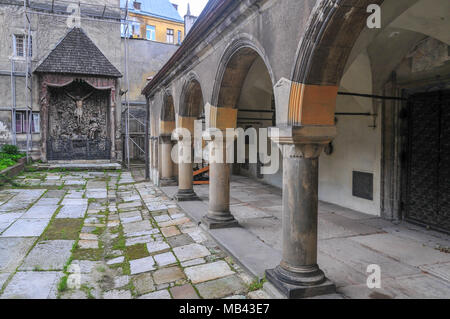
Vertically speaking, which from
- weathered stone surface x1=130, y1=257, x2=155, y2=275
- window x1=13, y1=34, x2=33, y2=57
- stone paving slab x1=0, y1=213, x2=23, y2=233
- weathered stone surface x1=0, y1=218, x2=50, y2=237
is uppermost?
window x1=13, y1=34, x2=33, y2=57

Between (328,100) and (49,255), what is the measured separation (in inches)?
188

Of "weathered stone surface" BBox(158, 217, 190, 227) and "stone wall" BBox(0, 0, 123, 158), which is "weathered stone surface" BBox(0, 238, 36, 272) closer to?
"weathered stone surface" BBox(158, 217, 190, 227)

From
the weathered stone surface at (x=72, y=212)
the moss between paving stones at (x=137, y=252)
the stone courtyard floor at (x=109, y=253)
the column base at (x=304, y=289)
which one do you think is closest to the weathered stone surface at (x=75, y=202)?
the stone courtyard floor at (x=109, y=253)

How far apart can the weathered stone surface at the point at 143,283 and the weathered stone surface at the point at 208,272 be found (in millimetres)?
496

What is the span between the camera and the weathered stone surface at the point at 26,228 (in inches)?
253

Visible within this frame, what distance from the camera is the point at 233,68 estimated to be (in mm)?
5785

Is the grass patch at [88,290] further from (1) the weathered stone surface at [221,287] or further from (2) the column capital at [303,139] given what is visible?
(2) the column capital at [303,139]

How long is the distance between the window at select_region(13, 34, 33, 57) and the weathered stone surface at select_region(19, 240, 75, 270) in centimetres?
1522

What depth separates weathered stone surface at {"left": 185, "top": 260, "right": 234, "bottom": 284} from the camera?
445cm

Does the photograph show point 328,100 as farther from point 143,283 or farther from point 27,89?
point 27,89

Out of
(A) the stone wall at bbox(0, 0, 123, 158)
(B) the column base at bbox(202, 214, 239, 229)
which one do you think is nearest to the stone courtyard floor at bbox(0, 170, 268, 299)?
(B) the column base at bbox(202, 214, 239, 229)

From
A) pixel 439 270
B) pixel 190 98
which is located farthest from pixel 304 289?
pixel 190 98

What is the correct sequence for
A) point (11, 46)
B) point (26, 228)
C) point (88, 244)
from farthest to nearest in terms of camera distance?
point (11, 46), point (26, 228), point (88, 244)
